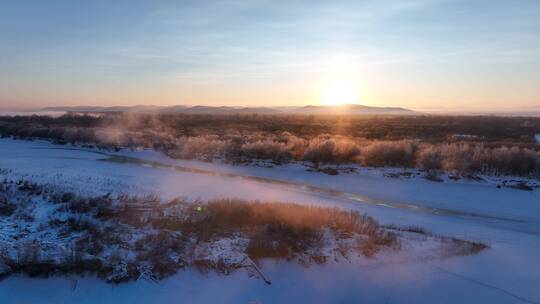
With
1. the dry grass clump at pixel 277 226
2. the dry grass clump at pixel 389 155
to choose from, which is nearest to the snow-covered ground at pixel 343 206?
the dry grass clump at pixel 277 226

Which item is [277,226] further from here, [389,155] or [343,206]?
[389,155]

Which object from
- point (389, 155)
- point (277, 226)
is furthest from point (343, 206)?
point (389, 155)

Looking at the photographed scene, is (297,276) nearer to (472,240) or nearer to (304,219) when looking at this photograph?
(304,219)

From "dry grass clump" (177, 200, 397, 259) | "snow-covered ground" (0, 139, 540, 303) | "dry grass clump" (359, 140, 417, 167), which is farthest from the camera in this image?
"dry grass clump" (359, 140, 417, 167)

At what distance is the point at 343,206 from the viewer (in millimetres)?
12352

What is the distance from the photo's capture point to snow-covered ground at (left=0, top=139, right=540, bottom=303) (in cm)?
634

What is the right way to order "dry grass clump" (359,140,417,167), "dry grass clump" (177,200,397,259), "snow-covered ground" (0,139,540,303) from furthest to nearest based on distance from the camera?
"dry grass clump" (359,140,417,167)
"dry grass clump" (177,200,397,259)
"snow-covered ground" (0,139,540,303)

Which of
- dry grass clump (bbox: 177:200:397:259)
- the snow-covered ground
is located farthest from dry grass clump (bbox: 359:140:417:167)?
dry grass clump (bbox: 177:200:397:259)

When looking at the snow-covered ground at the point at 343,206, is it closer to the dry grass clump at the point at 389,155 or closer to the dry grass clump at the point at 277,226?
the dry grass clump at the point at 277,226

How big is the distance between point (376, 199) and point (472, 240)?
4.78 meters

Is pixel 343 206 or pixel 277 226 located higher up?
pixel 277 226

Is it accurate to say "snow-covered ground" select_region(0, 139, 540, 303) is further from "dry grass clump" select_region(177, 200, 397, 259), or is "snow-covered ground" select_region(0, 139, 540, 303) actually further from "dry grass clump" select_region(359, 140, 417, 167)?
"dry grass clump" select_region(359, 140, 417, 167)

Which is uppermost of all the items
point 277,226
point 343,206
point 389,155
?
point 389,155

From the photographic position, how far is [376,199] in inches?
548
